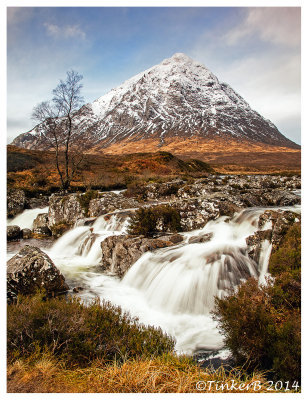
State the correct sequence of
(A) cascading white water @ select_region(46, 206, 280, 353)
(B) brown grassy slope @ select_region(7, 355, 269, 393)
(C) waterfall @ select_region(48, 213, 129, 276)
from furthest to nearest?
(C) waterfall @ select_region(48, 213, 129, 276) < (A) cascading white water @ select_region(46, 206, 280, 353) < (B) brown grassy slope @ select_region(7, 355, 269, 393)

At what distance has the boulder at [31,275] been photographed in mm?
6027

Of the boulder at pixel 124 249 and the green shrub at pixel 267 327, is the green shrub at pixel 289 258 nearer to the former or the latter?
the green shrub at pixel 267 327

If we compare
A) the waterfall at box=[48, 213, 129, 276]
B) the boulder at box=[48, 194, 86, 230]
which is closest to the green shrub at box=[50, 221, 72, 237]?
the boulder at box=[48, 194, 86, 230]

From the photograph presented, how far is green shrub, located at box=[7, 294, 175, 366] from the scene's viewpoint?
10.9 feet

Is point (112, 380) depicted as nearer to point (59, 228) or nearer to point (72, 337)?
point (72, 337)

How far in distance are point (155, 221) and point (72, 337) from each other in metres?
7.94

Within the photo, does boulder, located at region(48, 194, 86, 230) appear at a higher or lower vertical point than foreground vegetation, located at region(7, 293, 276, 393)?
higher

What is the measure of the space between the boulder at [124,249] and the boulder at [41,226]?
7528mm

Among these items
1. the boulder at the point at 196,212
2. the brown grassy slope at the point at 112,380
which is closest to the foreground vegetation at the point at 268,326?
the brown grassy slope at the point at 112,380

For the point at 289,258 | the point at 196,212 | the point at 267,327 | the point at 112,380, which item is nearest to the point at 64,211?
the point at 196,212

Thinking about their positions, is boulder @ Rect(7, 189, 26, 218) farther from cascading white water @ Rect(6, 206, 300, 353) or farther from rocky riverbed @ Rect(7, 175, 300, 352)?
cascading white water @ Rect(6, 206, 300, 353)

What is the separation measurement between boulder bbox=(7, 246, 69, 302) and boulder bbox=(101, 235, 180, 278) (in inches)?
83.4
